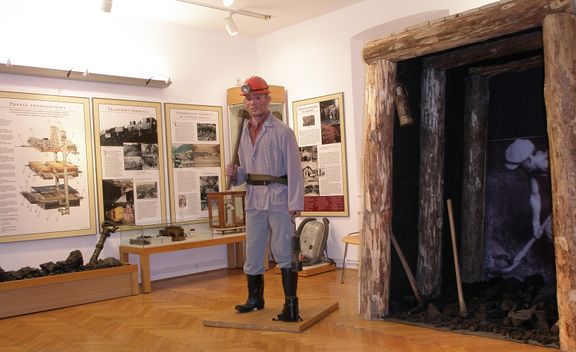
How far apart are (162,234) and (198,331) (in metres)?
2.39

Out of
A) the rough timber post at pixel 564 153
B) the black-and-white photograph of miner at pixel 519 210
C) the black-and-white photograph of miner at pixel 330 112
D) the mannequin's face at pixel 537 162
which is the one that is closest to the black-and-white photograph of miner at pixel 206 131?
the black-and-white photograph of miner at pixel 330 112

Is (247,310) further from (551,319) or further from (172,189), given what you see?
(172,189)

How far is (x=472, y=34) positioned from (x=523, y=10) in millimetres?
403

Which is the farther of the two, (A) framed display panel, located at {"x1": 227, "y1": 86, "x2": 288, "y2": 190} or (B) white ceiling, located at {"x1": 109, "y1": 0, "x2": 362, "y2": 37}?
(A) framed display panel, located at {"x1": 227, "y1": 86, "x2": 288, "y2": 190}

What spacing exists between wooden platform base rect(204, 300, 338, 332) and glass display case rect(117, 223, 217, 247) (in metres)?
1.85

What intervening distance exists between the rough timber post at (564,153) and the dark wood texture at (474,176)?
177 cm

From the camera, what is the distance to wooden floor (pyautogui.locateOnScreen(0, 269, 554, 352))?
398 cm

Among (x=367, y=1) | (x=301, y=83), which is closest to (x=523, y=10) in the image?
(x=367, y=1)

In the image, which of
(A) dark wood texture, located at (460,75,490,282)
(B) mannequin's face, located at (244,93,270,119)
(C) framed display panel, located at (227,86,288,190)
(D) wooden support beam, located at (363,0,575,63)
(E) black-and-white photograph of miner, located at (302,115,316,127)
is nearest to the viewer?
(D) wooden support beam, located at (363,0,575,63)

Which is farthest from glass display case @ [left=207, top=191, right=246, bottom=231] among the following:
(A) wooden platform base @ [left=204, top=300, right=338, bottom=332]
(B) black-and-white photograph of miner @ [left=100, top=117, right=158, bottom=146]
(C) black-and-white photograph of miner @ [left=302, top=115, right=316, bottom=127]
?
(A) wooden platform base @ [left=204, top=300, right=338, bottom=332]

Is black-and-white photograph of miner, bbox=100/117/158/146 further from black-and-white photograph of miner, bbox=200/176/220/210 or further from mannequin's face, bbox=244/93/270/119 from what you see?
mannequin's face, bbox=244/93/270/119

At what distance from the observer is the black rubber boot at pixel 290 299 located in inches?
178

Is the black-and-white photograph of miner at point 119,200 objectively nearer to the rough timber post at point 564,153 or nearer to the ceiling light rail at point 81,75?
the ceiling light rail at point 81,75

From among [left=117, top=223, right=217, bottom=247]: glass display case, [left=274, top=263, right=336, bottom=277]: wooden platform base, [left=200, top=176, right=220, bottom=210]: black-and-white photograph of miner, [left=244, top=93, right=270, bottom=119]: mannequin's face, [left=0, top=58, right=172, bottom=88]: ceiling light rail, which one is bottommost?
[left=274, top=263, right=336, bottom=277]: wooden platform base
